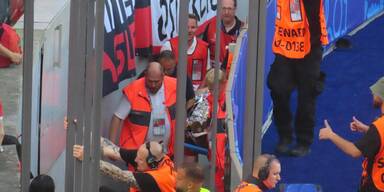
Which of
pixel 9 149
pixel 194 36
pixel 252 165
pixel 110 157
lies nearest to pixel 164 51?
pixel 194 36

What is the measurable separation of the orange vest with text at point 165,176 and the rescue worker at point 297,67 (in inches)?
27.0

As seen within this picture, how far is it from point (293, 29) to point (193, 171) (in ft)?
3.09

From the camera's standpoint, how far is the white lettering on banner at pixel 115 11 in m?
5.75

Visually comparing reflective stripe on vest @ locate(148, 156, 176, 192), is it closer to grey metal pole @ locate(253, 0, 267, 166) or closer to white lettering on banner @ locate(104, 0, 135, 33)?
grey metal pole @ locate(253, 0, 267, 166)

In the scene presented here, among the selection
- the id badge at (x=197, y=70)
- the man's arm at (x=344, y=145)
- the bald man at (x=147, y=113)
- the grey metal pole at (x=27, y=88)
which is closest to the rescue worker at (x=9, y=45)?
the grey metal pole at (x=27, y=88)

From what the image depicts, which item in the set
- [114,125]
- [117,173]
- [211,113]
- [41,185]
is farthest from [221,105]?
[41,185]

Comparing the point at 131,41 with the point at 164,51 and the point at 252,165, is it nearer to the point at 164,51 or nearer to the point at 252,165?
the point at 164,51

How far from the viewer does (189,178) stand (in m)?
4.93

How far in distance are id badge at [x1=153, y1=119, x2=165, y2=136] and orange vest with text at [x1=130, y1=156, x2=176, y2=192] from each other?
0.60 feet

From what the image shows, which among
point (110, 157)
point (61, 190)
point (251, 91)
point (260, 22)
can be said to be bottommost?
point (61, 190)

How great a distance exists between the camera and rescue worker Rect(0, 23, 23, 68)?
5723 mm

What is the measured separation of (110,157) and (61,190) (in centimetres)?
168

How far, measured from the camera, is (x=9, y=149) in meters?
6.52

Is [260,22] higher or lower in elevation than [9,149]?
higher
